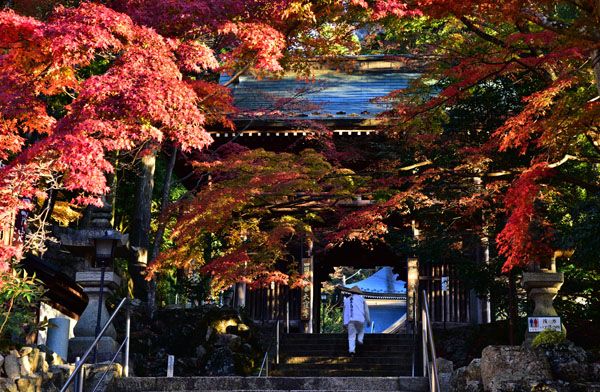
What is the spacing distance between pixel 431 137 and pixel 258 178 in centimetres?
299

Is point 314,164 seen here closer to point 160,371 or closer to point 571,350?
point 160,371

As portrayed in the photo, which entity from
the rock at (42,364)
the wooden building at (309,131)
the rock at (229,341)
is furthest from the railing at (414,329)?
the rock at (42,364)

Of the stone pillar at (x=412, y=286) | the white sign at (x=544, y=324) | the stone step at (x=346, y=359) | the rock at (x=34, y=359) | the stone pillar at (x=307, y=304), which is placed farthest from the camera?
the stone pillar at (x=307, y=304)

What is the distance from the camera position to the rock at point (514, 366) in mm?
8906

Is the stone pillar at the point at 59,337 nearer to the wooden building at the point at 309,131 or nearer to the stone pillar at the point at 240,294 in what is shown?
the wooden building at the point at 309,131

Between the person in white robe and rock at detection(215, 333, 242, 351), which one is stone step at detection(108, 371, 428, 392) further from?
the person in white robe

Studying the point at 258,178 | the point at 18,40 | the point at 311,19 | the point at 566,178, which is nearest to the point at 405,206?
the point at 258,178

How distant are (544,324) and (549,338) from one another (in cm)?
66

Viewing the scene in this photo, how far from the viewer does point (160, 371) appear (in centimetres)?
1401

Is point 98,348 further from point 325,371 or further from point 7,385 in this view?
point 325,371

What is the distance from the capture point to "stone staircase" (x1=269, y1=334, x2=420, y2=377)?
1453 centimetres

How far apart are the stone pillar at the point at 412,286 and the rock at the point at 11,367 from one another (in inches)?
377

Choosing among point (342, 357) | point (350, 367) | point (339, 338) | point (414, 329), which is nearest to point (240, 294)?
point (339, 338)

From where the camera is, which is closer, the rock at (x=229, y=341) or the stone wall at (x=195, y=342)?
the stone wall at (x=195, y=342)
